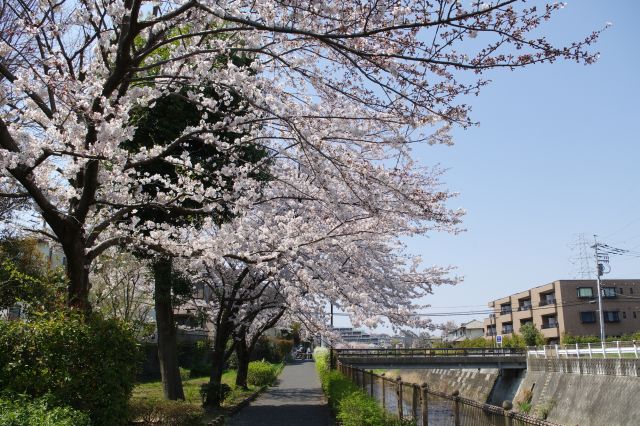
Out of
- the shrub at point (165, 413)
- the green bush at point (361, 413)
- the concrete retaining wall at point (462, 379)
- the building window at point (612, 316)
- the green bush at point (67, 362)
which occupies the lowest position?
the concrete retaining wall at point (462, 379)

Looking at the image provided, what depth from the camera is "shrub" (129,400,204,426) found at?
11.7 m

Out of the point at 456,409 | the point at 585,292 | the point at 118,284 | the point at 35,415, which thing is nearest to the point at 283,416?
the point at 118,284

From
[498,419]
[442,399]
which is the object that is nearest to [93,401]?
[442,399]

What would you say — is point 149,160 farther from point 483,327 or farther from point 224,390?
point 483,327

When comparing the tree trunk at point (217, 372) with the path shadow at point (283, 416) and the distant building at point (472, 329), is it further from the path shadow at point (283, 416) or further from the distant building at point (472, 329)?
the distant building at point (472, 329)

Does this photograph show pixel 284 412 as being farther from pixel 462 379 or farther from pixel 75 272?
pixel 462 379

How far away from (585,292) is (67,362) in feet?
213

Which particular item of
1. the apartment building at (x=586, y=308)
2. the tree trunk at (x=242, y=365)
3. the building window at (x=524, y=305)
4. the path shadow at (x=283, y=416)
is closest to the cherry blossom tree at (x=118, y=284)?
the tree trunk at (x=242, y=365)

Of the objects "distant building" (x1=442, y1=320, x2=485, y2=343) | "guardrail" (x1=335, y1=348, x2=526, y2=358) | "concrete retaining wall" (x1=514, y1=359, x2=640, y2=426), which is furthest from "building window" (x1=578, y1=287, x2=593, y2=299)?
"distant building" (x1=442, y1=320, x2=485, y2=343)

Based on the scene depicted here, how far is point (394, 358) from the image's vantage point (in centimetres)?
4116

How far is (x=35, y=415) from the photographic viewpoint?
571 cm

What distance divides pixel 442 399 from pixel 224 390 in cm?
1209

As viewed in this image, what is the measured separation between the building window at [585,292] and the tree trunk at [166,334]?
57.1 meters

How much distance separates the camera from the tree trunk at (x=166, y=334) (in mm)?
16125
